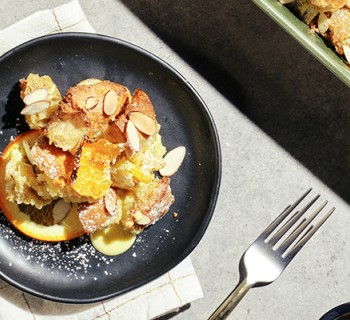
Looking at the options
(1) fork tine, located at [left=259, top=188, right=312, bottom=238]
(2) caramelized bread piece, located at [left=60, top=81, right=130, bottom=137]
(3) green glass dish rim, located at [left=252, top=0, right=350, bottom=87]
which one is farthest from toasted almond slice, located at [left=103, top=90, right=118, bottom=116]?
(1) fork tine, located at [left=259, top=188, right=312, bottom=238]

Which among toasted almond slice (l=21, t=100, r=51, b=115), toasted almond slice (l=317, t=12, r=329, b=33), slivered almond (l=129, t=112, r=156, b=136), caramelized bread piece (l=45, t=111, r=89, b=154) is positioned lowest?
toasted almond slice (l=21, t=100, r=51, b=115)

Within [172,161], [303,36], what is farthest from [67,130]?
[303,36]

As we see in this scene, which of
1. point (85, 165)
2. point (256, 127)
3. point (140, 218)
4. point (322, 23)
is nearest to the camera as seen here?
point (85, 165)

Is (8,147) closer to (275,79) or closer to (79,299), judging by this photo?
(79,299)

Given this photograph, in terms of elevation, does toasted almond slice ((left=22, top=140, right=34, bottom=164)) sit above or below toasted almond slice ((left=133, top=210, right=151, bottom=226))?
above

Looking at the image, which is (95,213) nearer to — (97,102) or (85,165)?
(85,165)

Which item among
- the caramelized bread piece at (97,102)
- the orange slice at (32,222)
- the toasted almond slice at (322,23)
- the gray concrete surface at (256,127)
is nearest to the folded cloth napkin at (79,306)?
the gray concrete surface at (256,127)

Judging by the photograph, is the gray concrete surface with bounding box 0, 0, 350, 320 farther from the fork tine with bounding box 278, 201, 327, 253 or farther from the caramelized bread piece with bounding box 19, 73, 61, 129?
the caramelized bread piece with bounding box 19, 73, 61, 129
